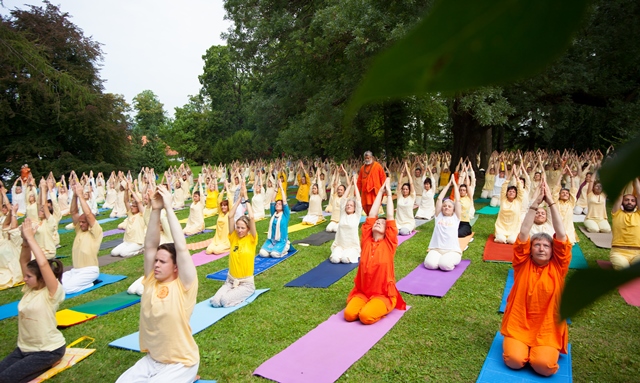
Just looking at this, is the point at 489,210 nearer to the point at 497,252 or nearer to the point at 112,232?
the point at 497,252

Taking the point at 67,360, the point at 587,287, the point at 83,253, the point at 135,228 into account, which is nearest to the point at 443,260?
the point at 67,360

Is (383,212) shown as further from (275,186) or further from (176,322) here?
(176,322)

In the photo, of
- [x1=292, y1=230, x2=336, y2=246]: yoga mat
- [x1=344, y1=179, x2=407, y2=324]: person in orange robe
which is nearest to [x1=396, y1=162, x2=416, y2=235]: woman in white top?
[x1=292, y1=230, x2=336, y2=246]: yoga mat

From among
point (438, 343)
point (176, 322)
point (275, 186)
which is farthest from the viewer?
point (275, 186)

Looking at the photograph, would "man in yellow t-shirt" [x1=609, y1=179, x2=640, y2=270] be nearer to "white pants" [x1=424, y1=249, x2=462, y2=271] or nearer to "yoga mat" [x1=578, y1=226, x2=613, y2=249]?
"yoga mat" [x1=578, y1=226, x2=613, y2=249]

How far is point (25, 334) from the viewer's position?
4547 mm

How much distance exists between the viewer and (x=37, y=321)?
177 inches

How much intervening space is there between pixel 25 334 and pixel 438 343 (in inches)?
174

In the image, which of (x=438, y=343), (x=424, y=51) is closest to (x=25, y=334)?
(x=438, y=343)

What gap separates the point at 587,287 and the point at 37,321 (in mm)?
5386

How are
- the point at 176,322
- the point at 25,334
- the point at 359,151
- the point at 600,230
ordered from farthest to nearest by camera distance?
the point at 359,151, the point at 600,230, the point at 25,334, the point at 176,322

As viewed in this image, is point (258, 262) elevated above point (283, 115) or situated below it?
below

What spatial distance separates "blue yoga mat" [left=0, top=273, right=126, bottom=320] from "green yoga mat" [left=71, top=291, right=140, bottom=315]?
2.37 feet

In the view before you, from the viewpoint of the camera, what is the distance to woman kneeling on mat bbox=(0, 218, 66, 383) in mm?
4445
